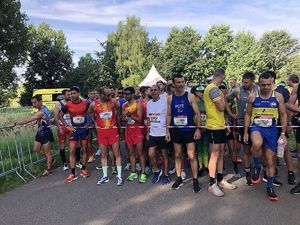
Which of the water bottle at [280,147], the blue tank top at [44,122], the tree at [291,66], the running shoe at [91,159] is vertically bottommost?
the running shoe at [91,159]

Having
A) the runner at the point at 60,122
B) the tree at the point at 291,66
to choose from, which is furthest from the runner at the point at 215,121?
the tree at the point at 291,66

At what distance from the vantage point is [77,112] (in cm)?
684

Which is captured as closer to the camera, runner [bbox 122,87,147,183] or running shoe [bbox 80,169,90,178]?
runner [bbox 122,87,147,183]

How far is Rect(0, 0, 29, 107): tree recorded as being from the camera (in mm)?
26281

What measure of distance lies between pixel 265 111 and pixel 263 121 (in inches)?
6.7

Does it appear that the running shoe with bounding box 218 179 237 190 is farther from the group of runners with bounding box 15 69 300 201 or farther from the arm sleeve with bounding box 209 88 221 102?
the arm sleeve with bounding box 209 88 221 102

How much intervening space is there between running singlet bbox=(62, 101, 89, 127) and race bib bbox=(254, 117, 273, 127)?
3.69 meters

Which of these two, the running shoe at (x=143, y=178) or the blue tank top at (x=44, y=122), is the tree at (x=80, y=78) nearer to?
the blue tank top at (x=44, y=122)

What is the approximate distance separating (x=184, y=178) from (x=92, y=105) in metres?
2.51

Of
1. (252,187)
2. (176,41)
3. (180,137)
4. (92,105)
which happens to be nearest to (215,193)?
(252,187)

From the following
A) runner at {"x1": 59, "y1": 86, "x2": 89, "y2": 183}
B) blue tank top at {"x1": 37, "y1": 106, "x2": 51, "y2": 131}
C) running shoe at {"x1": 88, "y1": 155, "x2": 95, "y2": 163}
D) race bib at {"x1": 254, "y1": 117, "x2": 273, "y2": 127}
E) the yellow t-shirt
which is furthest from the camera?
running shoe at {"x1": 88, "y1": 155, "x2": 95, "y2": 163}

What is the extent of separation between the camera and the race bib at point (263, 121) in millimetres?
5082

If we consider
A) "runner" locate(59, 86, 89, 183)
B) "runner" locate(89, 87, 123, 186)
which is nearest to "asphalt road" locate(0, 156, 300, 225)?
"runner" locate(89, 87, 123, 186)

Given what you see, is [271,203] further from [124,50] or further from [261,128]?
[124,50]
